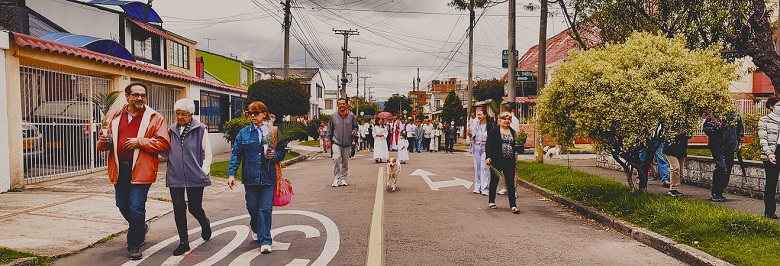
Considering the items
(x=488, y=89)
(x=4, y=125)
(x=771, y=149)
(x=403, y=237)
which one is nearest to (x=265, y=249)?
(x=403, y=237)

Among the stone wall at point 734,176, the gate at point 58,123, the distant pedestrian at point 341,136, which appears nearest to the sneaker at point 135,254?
the distant pedestrian at point 341,136

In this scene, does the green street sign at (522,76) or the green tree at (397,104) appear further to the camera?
the green tree at (397,104)

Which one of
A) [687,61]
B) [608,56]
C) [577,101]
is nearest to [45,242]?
[577,101]

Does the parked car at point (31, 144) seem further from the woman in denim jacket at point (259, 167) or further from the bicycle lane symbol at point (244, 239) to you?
the woman in denim jacket at point (259, 167)

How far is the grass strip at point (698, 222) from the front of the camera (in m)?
5.80

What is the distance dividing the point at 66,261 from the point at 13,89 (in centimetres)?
619

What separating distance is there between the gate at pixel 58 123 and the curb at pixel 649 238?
10303 mm

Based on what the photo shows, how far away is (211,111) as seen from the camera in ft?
77.9

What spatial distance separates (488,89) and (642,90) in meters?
41.4

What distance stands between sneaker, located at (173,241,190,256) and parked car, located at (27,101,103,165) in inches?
295

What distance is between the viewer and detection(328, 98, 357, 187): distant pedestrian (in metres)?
12.0

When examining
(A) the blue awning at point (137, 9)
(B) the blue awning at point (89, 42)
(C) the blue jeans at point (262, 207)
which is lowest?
(C) the blue jeans at point (262, 207)

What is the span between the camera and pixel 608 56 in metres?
8.19

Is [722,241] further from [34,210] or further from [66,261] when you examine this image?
[34,210]
